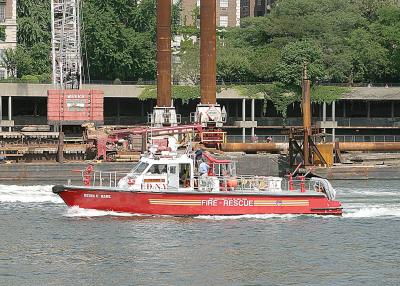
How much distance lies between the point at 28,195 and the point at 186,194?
16.0m

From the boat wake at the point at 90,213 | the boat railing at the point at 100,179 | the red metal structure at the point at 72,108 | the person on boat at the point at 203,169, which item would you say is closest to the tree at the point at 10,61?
the red metal structure at the point at 72,108

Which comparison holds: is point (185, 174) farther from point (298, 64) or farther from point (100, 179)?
point (298, 64)

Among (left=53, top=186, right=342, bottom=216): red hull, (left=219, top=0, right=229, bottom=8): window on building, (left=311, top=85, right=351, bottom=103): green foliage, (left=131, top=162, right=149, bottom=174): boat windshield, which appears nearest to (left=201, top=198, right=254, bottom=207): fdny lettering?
(left=53, top=186, right=342, bottom=216): red hull

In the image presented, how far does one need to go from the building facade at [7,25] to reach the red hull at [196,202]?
74338mm

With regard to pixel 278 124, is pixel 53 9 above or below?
above

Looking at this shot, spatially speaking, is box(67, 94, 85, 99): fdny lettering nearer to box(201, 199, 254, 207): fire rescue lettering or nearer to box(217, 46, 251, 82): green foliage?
box(217, 46, 251, 82): green foliage

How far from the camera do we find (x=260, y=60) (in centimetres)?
12488

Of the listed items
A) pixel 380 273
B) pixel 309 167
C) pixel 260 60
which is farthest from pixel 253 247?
pixel 260 60

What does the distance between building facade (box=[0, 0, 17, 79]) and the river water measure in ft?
Answer: 222

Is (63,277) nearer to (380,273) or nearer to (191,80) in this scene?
(380,273)

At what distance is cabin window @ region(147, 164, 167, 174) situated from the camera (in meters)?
57.9

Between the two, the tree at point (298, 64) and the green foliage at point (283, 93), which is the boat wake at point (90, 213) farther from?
the tree at point (298, 64)

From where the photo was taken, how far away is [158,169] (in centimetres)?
5806

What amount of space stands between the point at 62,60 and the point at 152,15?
22.5 m
